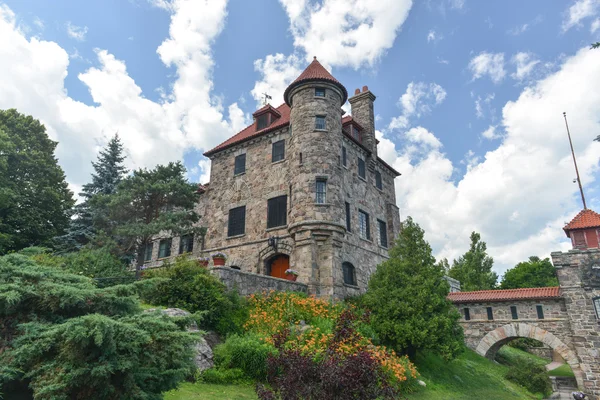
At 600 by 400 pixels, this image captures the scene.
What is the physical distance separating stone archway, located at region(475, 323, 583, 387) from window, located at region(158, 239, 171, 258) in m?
21.3

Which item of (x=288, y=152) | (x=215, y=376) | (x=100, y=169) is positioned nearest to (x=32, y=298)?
(x=215, y=376)

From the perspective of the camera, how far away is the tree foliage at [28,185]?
2039 cm

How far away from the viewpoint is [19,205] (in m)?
21.6

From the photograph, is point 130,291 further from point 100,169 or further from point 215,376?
point 100,169

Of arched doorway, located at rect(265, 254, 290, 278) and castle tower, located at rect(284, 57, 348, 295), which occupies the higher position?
castle tower, located at rect(284, 57, 348, 295)

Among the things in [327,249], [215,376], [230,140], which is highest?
[230,140]

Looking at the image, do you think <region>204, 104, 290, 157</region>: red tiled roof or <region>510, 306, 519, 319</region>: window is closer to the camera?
<region>510, 306, 519, 319</region>: window

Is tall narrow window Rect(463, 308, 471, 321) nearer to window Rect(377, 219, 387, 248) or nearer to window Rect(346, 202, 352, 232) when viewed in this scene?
window Rect(377, 219, 387, 248)

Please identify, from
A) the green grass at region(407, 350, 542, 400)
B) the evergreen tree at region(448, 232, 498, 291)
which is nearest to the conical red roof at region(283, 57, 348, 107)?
the green grass at region(407, 350, 542, 400)

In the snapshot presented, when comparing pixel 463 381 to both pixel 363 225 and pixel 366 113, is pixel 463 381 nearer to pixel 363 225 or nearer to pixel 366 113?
pixel 363 225

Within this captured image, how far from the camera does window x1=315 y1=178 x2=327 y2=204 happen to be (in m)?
19.5

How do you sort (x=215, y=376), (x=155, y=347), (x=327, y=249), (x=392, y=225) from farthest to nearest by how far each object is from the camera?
1. (x=392, y=225)
2. (x=327, y=249)
3. (x=215, y=376)
4. (x=155, y=347)

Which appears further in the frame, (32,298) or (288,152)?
(288,152)

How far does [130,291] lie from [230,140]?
68.6 ft
